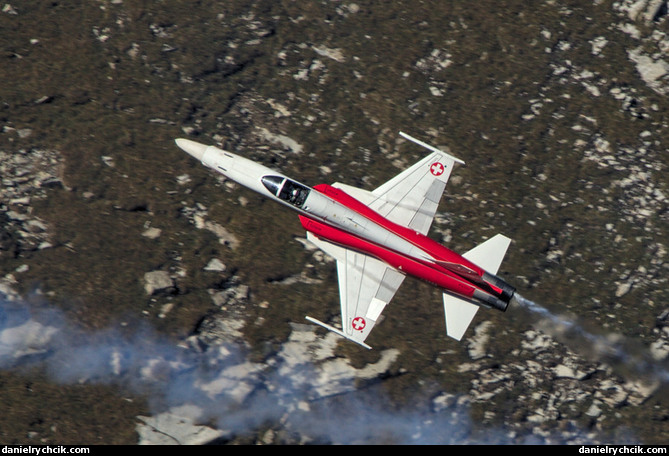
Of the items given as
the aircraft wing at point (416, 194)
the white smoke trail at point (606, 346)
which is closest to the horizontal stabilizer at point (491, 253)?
the aircraft wing at point (416, 194)

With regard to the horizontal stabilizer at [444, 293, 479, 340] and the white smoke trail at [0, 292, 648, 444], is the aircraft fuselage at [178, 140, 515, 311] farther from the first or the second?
the white smoke trail at [0, 292, 648, 444]

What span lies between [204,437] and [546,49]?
2564cm

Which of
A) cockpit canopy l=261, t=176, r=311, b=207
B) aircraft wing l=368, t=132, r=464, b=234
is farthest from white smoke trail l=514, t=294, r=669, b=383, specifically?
cockpit canopy l=261, t=176, r=311, b=207

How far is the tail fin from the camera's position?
2742cm

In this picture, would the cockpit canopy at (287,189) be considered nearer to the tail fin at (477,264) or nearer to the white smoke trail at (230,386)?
the white smoke trail at (230,386)

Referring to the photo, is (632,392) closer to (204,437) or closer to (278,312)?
(278,312)

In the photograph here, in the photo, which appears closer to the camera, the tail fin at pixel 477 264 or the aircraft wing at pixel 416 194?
the tail fin at pixel 477 264

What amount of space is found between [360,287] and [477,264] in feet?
15.9

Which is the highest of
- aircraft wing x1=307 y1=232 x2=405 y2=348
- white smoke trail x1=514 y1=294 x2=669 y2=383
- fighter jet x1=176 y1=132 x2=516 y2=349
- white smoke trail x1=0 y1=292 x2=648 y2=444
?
fighter jet x1=176 y1=132 x2=516 y2=349

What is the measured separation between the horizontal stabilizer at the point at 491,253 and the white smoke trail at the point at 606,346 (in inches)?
143

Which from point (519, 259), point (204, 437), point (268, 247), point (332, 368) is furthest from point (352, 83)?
point (204, 437)

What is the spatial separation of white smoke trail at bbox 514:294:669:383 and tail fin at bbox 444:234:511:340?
3.71 meters

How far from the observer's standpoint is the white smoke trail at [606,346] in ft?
98.2

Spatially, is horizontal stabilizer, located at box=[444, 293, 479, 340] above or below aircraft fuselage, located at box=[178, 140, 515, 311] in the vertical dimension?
below
